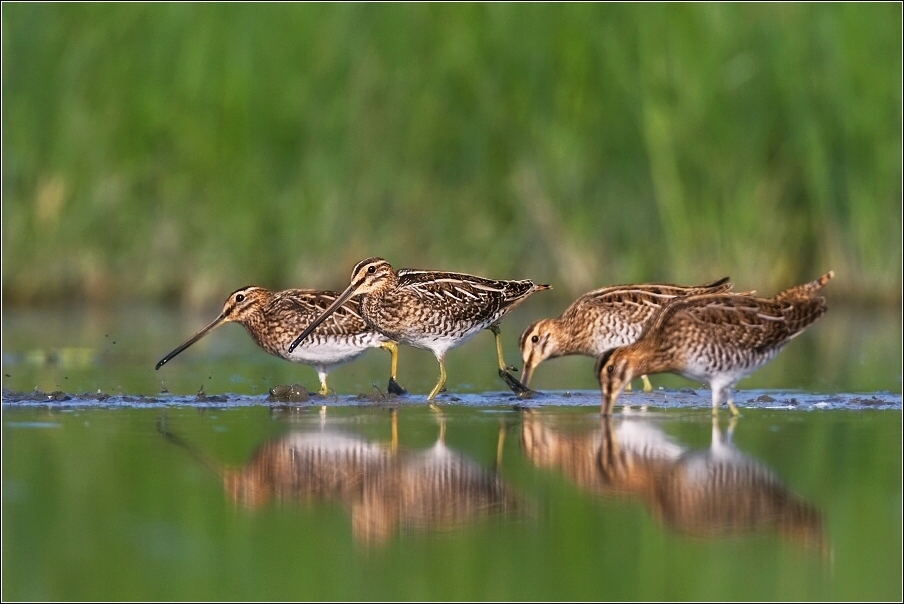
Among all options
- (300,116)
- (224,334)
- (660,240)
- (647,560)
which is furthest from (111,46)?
(647,560)

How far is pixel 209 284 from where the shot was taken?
50.8 feet

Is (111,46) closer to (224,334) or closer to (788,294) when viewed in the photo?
(224,334)

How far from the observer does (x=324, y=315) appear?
386 inches

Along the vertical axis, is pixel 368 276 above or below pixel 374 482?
above

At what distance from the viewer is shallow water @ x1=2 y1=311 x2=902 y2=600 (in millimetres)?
5164

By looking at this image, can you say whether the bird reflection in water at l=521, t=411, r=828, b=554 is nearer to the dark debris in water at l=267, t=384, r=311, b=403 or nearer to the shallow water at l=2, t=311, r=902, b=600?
the shallow water at l=2, t=311, r=902, b=600

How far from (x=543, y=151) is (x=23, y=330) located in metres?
5.09

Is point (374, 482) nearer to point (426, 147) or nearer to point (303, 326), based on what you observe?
point (303, 326)

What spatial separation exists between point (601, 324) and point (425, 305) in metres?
1.25

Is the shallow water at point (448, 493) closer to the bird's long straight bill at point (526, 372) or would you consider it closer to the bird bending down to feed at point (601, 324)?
the bird's long straight bill at point (526, 372)

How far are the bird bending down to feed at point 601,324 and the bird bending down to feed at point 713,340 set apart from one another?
137 centimetres

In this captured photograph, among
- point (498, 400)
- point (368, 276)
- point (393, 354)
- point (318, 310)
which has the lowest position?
point (498, 400)

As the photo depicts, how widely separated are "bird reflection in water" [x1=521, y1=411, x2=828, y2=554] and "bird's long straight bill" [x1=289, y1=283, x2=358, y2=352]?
6.36ft

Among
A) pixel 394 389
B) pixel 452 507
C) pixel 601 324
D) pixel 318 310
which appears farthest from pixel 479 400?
pixel 452 507
